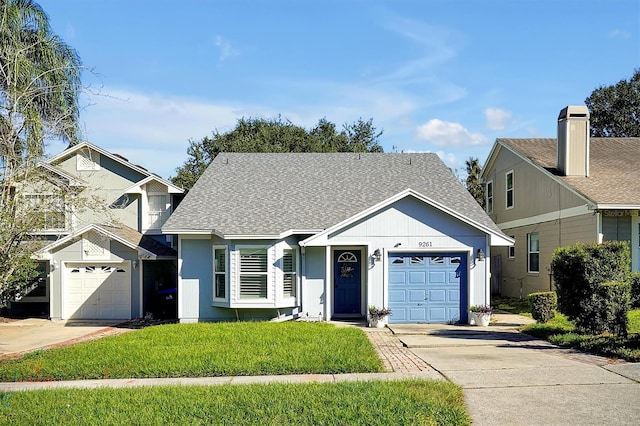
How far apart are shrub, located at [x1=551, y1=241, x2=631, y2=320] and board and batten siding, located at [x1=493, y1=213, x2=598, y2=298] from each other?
5.26 metres

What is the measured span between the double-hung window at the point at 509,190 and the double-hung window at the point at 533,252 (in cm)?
232

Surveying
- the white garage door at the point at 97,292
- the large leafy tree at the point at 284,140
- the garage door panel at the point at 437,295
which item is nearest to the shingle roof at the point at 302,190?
the garage door panel at the point at 437,295

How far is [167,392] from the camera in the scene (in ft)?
28.5

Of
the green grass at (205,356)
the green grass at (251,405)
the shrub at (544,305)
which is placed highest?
the shrub at (544,305)

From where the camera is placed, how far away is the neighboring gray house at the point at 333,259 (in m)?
17.1

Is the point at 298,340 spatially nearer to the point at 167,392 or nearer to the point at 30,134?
the point at 167,392

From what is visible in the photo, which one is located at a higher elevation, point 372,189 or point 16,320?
point 372,189

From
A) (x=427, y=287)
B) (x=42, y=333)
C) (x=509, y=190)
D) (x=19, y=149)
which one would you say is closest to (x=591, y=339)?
(x=427, y=287)

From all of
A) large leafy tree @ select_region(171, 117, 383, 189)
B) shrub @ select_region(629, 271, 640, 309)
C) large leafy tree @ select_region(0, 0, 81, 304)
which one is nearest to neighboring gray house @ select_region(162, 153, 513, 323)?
shrub @ select_region(629, 271, 640, 309)

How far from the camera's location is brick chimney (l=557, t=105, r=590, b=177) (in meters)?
19.9

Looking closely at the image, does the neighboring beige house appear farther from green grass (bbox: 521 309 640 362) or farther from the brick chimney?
green grass (bbox: 521 309 640 362)

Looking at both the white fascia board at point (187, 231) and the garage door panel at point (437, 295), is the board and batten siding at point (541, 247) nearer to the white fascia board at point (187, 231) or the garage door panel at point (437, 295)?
the garage door panel at point (437, 295)

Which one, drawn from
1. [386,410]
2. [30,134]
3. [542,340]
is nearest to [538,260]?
[542,340]

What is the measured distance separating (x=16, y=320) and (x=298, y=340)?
41.7 ft
